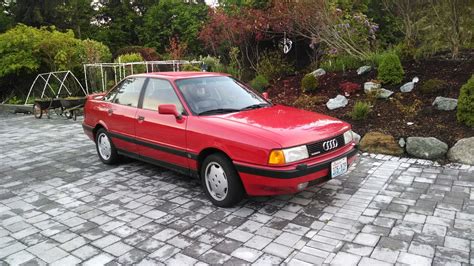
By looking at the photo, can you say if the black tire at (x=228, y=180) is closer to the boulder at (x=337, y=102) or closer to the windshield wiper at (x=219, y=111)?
the windshield wiper at (x=219, y=111)

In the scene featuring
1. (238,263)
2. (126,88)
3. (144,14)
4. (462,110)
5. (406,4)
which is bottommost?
(238,263)

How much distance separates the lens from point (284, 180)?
387 cm

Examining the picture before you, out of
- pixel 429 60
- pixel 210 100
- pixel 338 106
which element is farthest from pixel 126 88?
pixel 429 60

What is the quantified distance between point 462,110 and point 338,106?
2.32 meters

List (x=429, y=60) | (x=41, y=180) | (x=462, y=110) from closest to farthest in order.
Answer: (x=41, y=180)
(x=462, y=110)
(x=429, y=60)

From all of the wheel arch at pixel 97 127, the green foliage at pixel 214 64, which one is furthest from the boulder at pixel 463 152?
the green foliage at pixel 214 64

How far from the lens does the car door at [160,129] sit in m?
4.76

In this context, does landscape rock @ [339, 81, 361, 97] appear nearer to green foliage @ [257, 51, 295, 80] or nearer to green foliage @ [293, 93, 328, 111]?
green foliage @ [293, 93, 328, 111]

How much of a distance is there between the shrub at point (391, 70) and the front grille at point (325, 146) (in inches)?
170

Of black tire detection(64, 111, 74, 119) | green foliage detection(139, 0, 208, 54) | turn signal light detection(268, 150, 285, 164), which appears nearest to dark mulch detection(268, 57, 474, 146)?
turn signal light detection(268, 150, 285, 164)

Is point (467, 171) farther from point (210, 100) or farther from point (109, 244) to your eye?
point (109, 244)

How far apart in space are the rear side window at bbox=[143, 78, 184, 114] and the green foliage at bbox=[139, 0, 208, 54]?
22081 millimetres

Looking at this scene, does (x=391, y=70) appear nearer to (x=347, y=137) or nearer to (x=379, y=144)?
(x=379, y=144)

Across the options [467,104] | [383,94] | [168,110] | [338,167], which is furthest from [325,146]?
[383,94]
